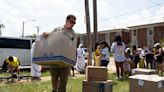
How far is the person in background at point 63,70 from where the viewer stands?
6.89 metres

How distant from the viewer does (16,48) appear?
759 inches

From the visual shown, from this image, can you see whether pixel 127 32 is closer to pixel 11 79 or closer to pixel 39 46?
pixel 11 79

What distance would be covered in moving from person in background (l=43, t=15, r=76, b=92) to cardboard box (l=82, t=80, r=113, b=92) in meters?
0.46

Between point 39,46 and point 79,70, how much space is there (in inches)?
405

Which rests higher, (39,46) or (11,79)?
(39,46)

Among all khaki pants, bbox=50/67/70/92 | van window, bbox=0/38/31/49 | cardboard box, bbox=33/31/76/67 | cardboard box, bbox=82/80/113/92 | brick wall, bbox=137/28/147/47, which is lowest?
cardboard box, bbox=82/80/113/92

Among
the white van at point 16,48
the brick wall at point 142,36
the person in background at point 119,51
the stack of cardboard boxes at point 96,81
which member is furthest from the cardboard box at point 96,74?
the brick wall at point 142,36

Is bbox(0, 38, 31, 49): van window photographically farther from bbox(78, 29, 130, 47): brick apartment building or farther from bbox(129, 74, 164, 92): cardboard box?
bbox(78, 29, 130, 47): brick apartment building

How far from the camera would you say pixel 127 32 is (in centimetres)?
7388

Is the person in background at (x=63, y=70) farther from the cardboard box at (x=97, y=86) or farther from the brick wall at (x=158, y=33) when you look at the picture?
the brick wall at (x=158, y=33)

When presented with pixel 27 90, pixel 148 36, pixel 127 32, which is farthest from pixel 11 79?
pixel 127 32

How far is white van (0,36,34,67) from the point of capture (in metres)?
18.7

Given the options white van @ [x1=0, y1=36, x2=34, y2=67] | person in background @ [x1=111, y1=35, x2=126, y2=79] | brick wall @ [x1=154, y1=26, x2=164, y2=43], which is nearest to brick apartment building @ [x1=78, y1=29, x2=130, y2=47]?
brick wall @ [x1=154, y1=26, x2=164, y2=43]

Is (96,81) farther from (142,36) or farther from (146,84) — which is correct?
(142,36)
